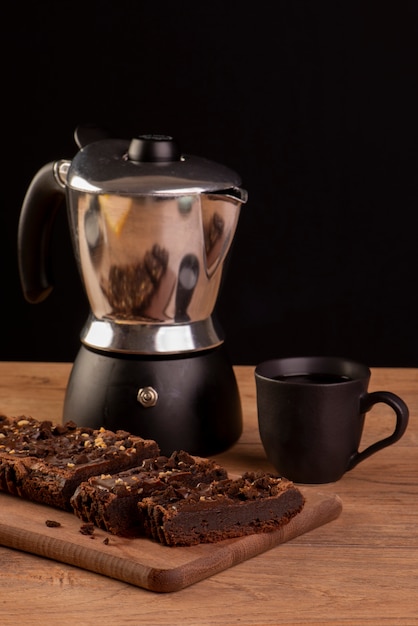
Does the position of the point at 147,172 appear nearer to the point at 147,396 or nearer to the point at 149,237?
the point at 149,237

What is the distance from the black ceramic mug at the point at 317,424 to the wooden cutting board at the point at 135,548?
0.29ft

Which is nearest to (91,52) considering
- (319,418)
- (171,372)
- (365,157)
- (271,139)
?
(271,139)

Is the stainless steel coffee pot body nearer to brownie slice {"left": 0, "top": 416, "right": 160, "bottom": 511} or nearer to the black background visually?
brownie slice {"left": 0, "top": 416, "right": 160, "bottom": 511}

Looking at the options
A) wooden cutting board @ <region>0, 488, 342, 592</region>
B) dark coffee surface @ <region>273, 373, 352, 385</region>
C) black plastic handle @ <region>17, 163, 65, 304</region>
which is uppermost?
black plastic handle @ <region>17, 163, 65, 304</region>

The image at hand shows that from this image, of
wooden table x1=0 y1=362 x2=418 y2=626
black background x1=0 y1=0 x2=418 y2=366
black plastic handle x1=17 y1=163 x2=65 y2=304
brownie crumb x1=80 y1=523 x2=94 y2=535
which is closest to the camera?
wooden table x1=0 y1=362 x2=418 y2=626

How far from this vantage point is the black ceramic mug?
104 cm

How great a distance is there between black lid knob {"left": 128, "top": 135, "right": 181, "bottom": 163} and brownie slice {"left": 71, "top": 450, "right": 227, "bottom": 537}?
0.99ft

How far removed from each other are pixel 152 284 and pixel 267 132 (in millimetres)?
938

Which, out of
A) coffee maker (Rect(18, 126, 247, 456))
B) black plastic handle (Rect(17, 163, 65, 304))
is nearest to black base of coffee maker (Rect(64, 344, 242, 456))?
coffee maker (Rect(18, 126, 247, 456))

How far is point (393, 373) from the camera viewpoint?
144 centimetres

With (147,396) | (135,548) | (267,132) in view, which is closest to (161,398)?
(147,396)

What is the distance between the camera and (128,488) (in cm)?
92

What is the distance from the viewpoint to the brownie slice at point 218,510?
88 cm

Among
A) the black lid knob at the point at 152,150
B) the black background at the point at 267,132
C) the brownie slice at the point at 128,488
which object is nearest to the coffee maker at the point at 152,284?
the black lid knob at the point at 152,150
